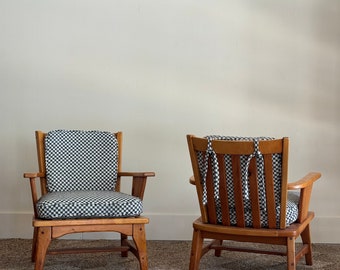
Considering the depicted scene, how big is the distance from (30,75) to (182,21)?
46.1 inches

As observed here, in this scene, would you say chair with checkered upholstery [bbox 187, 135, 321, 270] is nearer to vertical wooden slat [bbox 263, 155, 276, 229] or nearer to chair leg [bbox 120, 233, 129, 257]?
vertical wooden slat [bbox 263, 155, 276, 229]

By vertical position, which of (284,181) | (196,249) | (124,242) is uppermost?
(284,181)

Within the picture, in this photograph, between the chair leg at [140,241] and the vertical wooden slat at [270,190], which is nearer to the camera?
the vertical wooden slat at [270,190]

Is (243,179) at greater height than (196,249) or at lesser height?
greater

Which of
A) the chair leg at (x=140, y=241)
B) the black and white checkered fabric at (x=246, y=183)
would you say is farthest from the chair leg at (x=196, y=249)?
the chair leg at (x=140, y=241)

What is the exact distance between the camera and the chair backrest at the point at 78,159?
12.3 feet

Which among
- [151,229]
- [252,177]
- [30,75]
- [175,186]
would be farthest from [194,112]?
[252,177]

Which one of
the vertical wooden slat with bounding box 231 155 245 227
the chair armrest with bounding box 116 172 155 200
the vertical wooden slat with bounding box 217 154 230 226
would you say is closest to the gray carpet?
the chair armrest with bounding box 116 172 155 200

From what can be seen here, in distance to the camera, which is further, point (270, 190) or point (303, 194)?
point (303, 194)

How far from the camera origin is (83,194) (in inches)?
134

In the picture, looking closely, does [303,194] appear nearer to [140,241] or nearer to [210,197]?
[210,197]

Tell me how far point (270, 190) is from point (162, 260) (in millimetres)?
1075

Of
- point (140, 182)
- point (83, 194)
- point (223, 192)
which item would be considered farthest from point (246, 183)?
point (83, 194)

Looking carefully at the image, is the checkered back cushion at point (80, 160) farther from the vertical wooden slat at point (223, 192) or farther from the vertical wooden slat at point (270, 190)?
the vertical wooden slat at point (270, 190)
